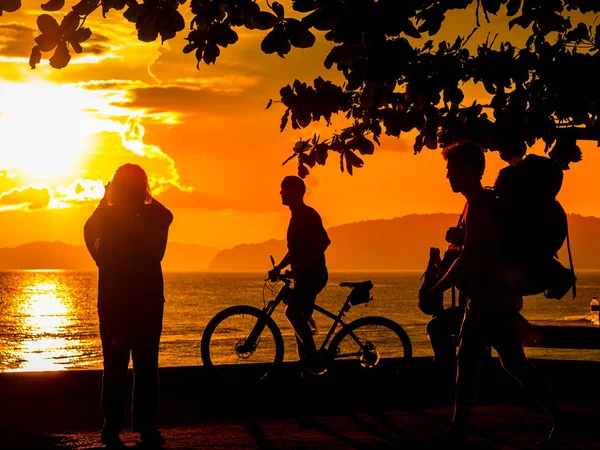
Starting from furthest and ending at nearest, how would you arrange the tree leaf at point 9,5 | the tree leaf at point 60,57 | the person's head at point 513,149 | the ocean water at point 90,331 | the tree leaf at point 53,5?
1. the ocean water at point 90,331
2. the person's head at point 513,149
3. the tree leaf at point 60,57
4. the tree leaf at point 53,5
5. the tree leaf at point 9,5

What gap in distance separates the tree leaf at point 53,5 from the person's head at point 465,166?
9.37 ft

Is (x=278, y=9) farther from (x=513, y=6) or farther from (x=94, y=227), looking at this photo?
(x=94, y=227)

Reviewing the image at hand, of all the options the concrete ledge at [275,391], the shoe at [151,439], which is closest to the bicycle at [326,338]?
the concrete ledge at [275,391]

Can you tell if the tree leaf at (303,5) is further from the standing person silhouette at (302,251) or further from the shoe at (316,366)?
the shoe at (316,366)

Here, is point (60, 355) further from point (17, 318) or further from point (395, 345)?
point (395, 345)

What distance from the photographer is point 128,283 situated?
24.8 feet

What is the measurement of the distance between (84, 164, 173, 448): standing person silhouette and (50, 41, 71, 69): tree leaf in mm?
1487

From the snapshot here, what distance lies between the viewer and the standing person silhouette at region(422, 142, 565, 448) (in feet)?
22.4

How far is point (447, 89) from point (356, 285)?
3911 mm

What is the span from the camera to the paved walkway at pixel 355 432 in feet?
24.6

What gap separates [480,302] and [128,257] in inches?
105

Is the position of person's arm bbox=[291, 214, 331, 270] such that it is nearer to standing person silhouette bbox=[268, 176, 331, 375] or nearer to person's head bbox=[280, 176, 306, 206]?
standing person silhouette bbox=[268, 176, 331, 375]

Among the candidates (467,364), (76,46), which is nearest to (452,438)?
(467,364)

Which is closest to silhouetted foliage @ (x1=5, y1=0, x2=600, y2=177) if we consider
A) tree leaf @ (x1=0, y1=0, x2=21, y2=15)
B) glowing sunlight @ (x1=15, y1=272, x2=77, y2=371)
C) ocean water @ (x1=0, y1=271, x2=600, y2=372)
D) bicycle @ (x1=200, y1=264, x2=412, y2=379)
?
tree leaf @ (x1=0, y1=0, x2=21, y2=15)
